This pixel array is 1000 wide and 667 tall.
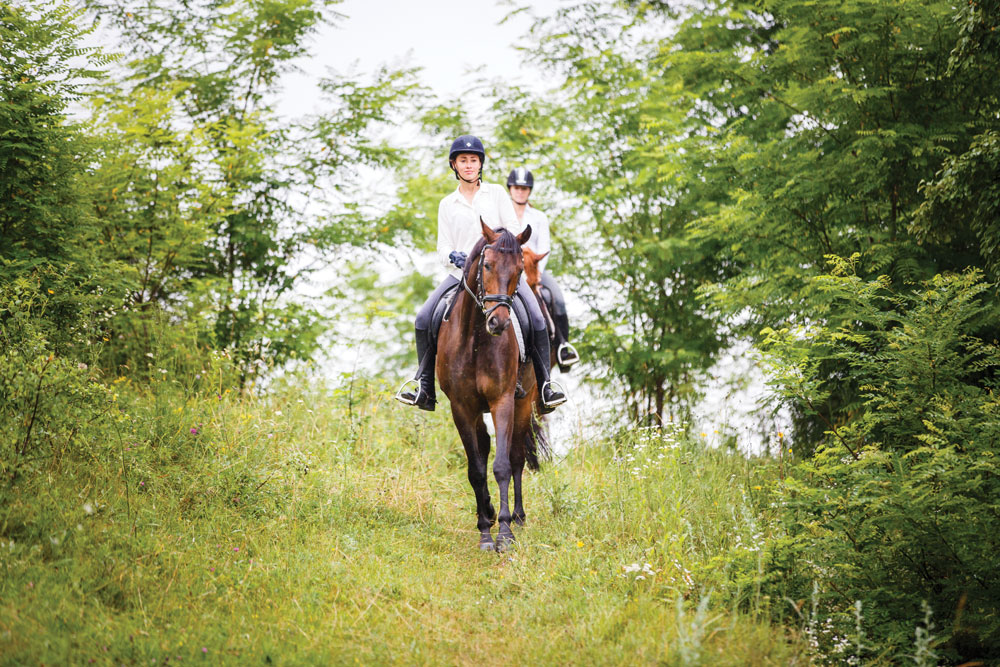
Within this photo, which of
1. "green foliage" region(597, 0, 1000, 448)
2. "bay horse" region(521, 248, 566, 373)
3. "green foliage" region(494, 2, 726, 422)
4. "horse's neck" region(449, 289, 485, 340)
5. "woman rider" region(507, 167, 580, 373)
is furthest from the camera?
"green foliage" region(494, 2, 726, 422)

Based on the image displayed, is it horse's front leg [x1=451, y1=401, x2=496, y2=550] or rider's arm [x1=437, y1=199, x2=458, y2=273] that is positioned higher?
rider's arm [x1=437, y1=199, x2=458, y2=273]

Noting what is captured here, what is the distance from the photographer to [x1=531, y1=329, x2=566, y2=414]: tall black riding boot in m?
8.16

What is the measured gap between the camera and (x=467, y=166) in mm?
8008

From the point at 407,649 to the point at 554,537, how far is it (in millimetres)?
2351

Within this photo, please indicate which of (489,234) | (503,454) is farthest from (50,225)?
(503,454)

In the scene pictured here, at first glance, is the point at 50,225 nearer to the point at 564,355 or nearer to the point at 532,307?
the point at 532,307

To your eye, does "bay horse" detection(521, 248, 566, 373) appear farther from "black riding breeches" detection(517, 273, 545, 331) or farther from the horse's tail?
"black riding breeches" detection(517, 273, 545, 331)

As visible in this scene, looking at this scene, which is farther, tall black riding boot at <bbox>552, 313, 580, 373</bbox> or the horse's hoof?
tall black riding boot at <bbox>552, 313, 580, 373</bbox>

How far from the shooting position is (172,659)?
4270mm

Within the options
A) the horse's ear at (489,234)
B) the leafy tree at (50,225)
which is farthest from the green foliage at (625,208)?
the leafy tree at (50,225)

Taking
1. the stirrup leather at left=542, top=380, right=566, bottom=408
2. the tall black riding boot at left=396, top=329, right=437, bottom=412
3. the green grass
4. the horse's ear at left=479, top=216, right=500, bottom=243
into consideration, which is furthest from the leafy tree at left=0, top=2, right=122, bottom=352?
the stirrup leather at left=542, top=380, right=566, bottom=408

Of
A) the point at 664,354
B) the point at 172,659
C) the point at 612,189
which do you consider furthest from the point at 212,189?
the point at 172,659

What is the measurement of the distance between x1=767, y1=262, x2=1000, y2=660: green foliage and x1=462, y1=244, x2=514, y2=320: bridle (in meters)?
2.40

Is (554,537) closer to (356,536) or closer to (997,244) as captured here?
(356,536)
